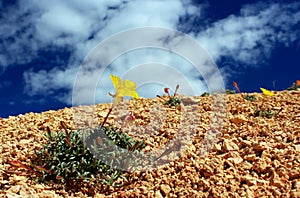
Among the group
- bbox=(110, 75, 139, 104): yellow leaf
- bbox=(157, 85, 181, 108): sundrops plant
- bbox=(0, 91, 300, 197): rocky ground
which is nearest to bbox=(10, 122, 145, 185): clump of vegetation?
bbox=(0, 91, 300, 197): rocky ground

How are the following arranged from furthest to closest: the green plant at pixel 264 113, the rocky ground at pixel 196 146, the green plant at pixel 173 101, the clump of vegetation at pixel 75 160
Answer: the green plant at pixel 173 101, the green plant at pixel 264 113, the clump of vegetation at pixel 75 160, the rocky ground at pixel 196 146

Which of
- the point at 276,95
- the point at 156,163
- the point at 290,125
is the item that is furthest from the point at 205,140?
the point at 276,95

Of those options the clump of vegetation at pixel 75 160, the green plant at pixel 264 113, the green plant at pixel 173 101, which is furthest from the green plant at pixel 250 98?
the clump of vegetation at pixel 75 160

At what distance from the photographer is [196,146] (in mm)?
4918

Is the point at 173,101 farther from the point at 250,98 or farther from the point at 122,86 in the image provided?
the point at 122,86

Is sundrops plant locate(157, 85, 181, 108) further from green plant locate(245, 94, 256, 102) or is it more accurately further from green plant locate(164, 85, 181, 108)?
green plant locate(245, 94, 256, 102)

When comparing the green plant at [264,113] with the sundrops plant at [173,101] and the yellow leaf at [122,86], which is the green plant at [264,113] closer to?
the sundrops plant at [173,101]

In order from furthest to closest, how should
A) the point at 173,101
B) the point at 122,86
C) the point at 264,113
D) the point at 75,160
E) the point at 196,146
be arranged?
1. the point at 173,101
2. the point at 264,113
3. the point at 196,146
4. the point at 75,160
5. the point at 122,86

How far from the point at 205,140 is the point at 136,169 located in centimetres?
107

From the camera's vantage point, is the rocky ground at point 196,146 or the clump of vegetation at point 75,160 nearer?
the rocky ground at point 196,146

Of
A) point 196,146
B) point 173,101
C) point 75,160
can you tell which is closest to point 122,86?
point 75,160

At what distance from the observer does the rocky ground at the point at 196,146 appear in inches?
157

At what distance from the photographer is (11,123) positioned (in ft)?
20.4

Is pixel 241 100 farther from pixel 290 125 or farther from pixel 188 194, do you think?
pixel 188 194
